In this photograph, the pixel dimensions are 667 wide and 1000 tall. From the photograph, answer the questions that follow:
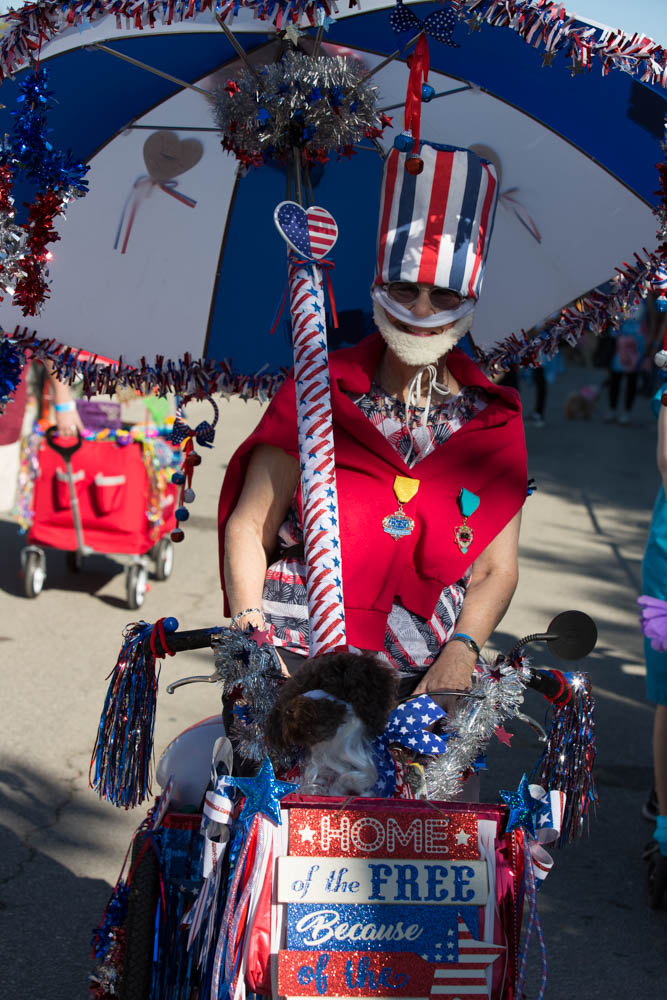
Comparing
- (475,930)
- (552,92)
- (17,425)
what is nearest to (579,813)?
(475,930)

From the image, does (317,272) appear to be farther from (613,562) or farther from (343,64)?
(613,562)

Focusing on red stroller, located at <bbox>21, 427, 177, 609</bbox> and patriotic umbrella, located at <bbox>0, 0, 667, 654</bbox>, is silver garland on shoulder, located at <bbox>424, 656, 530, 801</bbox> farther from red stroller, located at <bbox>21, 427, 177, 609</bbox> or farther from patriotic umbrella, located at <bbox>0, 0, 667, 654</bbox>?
red stroller, located at <bbox>21, 427, 177, 609</bbox>

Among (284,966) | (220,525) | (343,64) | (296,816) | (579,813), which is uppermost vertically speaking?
(343,64)

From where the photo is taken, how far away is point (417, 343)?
273 centimetres

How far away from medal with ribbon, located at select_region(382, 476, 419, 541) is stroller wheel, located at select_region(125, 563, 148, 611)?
4334 mm

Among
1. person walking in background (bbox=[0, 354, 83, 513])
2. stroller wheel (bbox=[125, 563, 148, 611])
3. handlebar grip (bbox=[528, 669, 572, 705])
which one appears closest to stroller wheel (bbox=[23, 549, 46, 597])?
person walking in background (bbox=[0, 354, 83, 513])

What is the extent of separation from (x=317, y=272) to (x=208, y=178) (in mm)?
579

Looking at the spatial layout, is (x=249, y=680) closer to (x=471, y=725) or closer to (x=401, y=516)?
(x=471, y=725)

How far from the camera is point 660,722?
13.3ft

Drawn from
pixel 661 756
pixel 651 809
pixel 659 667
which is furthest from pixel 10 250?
pixel 651 809

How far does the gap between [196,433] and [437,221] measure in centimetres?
82

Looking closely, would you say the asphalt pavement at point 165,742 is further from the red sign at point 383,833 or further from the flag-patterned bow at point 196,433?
the red sign at point 383,833

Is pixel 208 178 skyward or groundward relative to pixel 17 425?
groundward

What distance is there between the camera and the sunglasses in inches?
108
